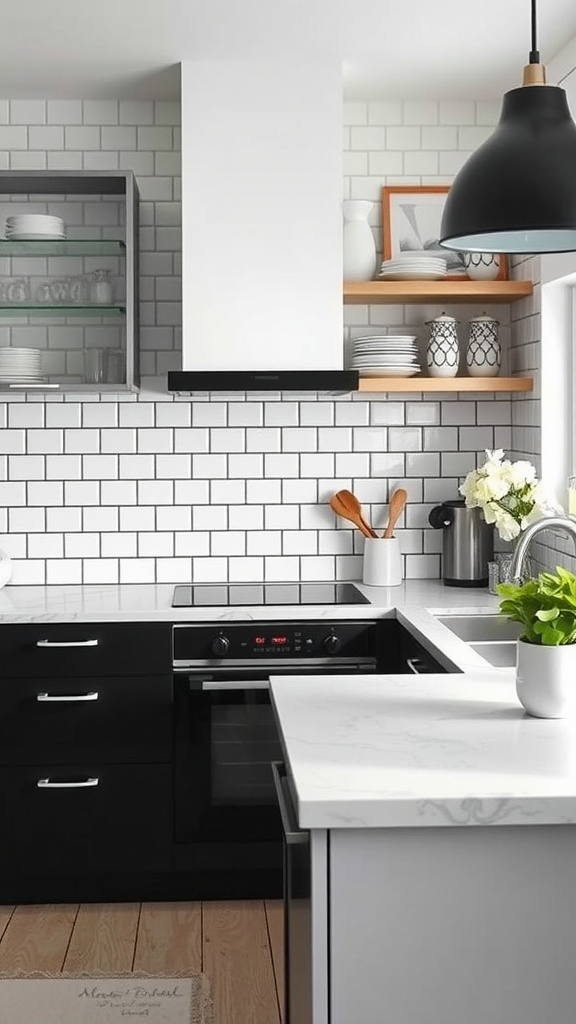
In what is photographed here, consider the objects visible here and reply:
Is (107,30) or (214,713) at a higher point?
(107,30)

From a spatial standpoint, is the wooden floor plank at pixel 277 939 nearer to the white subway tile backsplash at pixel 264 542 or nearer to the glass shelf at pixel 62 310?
the white subway tile backsplash at pixel 264 542

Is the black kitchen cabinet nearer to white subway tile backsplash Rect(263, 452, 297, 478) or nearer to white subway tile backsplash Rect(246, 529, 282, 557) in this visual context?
white subway tile backsplash Rect(246, 529, 282, 557)

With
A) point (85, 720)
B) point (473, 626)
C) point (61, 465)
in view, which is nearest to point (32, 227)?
point (61, 465)

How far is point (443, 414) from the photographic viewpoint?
15.3 feet

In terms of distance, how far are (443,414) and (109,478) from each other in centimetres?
128

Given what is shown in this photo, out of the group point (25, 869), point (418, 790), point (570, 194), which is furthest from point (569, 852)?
point (25, 869)

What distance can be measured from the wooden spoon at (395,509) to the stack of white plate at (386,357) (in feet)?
1.49

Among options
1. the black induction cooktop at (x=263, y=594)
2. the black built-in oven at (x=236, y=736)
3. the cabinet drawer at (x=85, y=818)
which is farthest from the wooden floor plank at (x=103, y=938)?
the black induction cooktop at (x=263, y=594)

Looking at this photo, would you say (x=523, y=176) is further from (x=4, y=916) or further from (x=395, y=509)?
(x=4, y=916)

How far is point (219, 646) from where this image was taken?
395cm

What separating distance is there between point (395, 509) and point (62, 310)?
1398 mm

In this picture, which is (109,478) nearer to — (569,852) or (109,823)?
(109,823)

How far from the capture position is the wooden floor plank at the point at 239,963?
3264 millimetres

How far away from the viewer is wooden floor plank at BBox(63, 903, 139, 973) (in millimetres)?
3562
